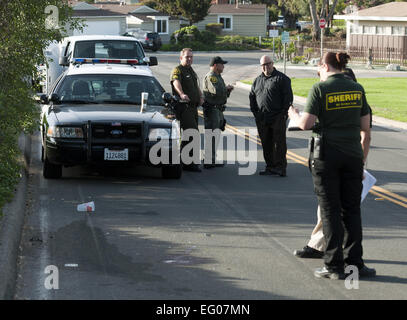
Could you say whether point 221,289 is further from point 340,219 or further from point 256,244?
point 256,244

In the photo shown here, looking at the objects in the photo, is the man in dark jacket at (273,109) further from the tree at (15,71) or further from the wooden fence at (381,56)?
the wooden fence at (381,56)

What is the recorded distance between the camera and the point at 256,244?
29.9 feet

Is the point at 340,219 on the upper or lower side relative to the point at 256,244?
upper

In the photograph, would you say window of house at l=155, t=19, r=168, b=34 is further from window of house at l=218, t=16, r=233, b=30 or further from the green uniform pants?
the green uniform pants

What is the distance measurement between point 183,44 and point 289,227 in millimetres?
62722

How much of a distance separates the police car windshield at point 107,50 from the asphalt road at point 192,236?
594 centimetres

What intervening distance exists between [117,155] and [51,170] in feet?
3.50

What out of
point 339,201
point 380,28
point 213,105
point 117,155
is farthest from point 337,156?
point 380,28

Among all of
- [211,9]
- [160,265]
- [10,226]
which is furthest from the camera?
[211,9]

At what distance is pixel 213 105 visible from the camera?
47.6 ft

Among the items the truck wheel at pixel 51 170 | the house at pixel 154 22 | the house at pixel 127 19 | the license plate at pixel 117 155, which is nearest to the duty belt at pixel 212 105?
the license plate at pixel 117 155

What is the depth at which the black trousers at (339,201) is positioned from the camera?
766 centimetres

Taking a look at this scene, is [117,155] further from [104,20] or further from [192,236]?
[104,20]

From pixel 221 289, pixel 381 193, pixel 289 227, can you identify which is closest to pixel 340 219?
pixel 221 289
